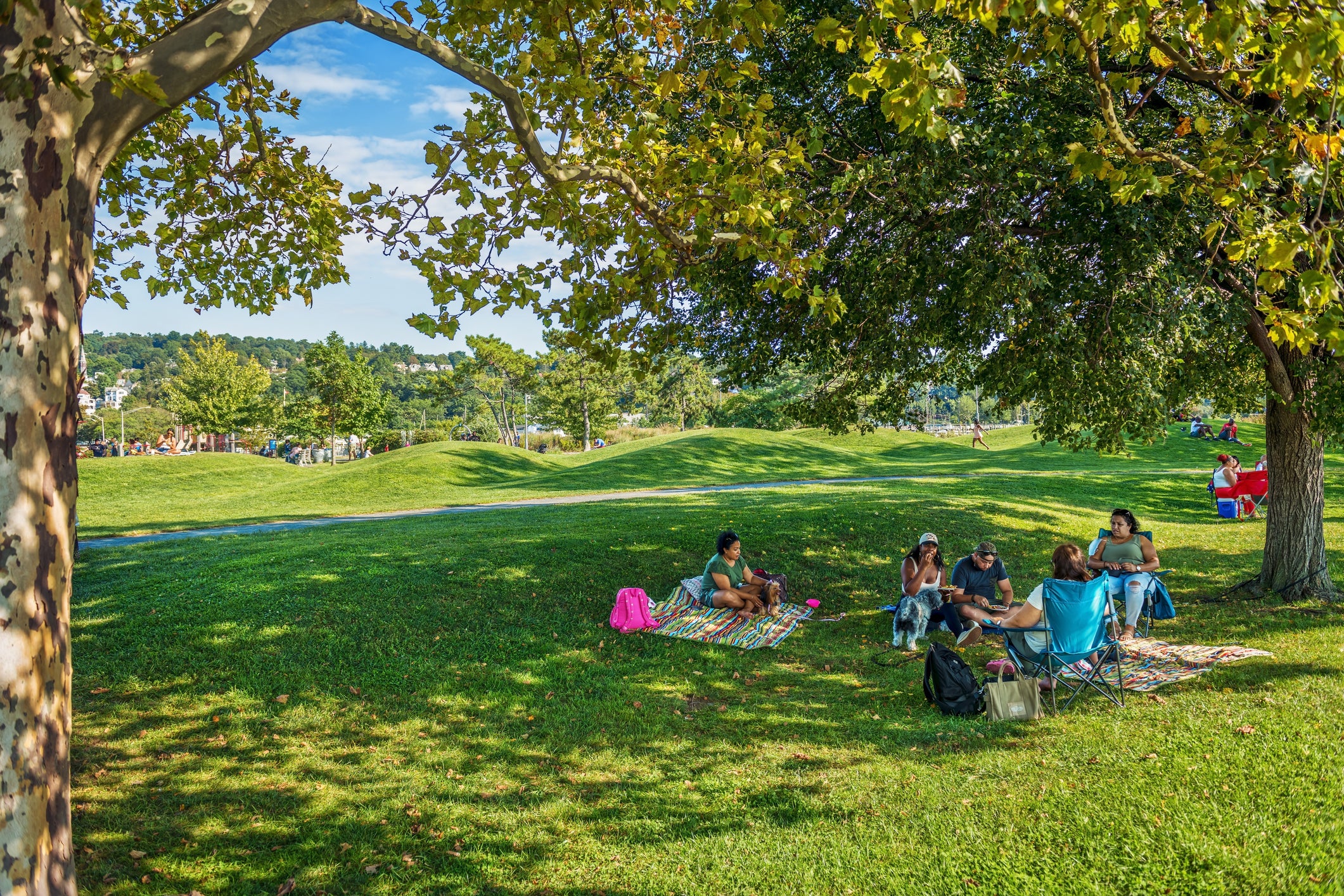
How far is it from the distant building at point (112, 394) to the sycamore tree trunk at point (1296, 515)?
193833mm

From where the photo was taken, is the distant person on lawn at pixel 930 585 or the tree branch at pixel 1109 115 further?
the distant person on lawn at pixel 930 585

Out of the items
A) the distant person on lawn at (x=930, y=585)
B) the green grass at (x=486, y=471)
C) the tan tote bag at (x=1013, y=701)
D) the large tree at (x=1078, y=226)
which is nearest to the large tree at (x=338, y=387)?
the green grass at (x=486, y=471)

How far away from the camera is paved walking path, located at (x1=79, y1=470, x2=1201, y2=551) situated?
15652 mm

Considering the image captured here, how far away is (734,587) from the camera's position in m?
10.2

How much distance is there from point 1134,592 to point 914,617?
8.34 feet

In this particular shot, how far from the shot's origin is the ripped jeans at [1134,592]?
29.7 ft

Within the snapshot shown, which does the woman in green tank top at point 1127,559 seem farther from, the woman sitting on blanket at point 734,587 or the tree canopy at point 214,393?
the tree canopy at point 214,393

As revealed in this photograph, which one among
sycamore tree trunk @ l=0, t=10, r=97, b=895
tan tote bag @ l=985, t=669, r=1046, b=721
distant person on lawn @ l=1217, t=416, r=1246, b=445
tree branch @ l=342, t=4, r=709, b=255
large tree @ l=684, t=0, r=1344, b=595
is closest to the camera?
sycamore tree trunk @ l=0, t=10, r=97, b=895

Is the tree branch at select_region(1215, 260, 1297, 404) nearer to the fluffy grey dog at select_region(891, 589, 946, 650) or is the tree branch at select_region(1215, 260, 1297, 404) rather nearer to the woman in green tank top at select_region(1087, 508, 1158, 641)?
the woman in green tank top at select_region(1087, 508, 1158, 641)

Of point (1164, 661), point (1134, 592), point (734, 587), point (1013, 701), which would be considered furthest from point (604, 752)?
point (1134, 592)

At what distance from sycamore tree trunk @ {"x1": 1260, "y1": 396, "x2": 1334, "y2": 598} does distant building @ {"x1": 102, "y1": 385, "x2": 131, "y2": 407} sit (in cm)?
19383

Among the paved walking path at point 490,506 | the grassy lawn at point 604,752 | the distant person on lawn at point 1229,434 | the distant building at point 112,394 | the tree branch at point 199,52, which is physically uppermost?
the distant building at point 112,394

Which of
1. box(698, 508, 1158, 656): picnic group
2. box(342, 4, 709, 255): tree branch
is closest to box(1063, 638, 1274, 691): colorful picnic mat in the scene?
box(698, 508, 1158, 656): picnic group

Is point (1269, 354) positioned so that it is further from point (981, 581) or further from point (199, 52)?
point (199, 52)
